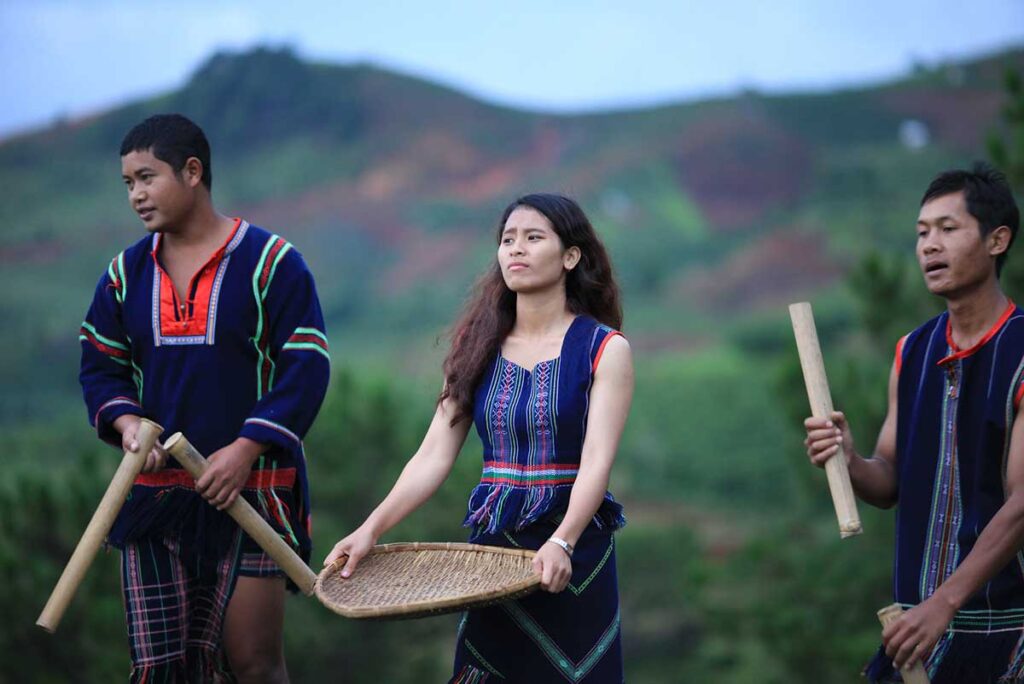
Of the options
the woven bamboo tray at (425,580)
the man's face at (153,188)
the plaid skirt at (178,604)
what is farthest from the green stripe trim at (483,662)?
the man's face at (153,188)

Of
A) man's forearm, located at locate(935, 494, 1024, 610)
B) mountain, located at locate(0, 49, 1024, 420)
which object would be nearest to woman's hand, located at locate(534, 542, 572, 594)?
man's forearm, located at locate(935, 494, 1024, 610)

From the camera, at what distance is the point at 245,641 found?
3547 mm

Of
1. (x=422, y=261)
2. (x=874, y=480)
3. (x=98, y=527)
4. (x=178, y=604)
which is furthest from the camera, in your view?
(x=422, y=261)

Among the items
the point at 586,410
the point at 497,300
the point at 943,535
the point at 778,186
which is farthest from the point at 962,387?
the point at 778,186

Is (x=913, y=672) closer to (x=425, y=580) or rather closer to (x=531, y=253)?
(x=425, y=580)

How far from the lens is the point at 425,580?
3.03 m

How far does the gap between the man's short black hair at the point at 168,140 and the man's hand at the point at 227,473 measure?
0.86 metres

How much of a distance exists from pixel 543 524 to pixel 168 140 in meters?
1.62

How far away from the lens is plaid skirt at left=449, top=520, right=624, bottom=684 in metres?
3.08

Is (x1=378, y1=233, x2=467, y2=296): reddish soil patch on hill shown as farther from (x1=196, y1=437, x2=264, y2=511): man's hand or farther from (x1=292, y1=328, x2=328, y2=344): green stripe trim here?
(x1=196, y1=437, x2=264, y2=511): man's hand

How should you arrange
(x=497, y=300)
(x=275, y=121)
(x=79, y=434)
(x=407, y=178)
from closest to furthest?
(x=497, y=300)
(x=79, y=434)
(x=275, y=121)
(x=407, y=178)

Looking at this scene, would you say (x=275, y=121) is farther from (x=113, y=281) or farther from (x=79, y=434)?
(x=113, y=281)

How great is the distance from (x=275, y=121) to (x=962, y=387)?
1093 cm

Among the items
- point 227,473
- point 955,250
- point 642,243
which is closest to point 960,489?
point 955,250
